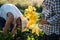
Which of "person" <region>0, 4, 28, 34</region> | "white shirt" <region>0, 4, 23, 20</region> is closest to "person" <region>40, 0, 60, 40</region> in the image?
"person" <region>0, 4, 28, 34</region>

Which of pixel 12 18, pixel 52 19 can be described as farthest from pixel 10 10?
pixel 52 19

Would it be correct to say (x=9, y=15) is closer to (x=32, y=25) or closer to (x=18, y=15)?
(x=18, y=15)

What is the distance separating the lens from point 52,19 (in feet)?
14.1

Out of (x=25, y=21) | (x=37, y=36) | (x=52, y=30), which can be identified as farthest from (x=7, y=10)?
(x=52, y=30)

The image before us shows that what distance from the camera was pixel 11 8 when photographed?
5.19 m

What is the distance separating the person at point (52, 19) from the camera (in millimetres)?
4277

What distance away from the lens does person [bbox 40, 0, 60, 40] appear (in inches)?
168

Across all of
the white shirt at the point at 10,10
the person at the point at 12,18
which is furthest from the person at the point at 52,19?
the white shirt at the point at 10,10

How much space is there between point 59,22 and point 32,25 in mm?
580

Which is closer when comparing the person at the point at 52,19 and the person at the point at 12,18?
the person at the point at 52,19

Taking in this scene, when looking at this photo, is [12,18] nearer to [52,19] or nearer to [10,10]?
[10,10]

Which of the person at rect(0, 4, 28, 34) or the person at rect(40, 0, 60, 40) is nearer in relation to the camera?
the person at rect(40, 0, 60, 40)

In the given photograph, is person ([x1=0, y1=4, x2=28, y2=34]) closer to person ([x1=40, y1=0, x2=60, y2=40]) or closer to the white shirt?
the white shirt

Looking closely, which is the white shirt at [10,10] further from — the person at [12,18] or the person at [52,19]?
the person at [52,19]
